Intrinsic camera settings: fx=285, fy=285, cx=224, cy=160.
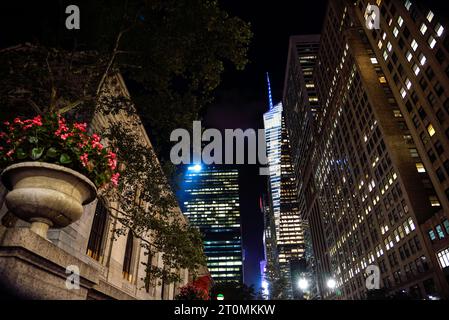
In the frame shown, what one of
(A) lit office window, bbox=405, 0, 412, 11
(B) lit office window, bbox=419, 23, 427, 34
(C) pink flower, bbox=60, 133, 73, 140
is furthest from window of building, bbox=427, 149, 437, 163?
(C) pink flower, bbox=60, 133, 73, 140

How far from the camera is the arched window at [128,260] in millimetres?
20281

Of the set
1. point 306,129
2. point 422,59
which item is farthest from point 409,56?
point 306,129

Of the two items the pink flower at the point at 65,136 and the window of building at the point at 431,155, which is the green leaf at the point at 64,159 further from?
the window of building at the point at 431,155

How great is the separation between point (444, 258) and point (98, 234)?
56024 mm

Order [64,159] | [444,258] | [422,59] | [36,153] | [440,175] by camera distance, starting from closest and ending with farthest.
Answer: [36,153]
[64,159]
[444,258]
[440,175]
[422,59]

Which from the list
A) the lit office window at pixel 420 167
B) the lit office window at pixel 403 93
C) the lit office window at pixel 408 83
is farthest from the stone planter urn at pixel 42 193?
the lit office window at pixel 403 93

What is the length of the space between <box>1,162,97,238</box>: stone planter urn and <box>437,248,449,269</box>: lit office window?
198ft

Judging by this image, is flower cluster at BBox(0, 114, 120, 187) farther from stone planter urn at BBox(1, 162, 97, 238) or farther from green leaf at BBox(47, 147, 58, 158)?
stone planter urn at BBox(1, 162, 97, 238)

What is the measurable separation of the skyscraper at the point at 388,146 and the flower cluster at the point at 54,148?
60.0 m

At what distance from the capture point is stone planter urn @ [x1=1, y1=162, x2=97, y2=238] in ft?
12.9

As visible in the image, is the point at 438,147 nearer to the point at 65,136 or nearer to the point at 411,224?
the point at 411,224

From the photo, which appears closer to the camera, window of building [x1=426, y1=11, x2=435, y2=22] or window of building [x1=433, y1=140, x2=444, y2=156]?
window of building [x1=433, y1=140, x2=444, y2=156]

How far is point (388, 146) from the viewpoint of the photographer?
64.4 metres

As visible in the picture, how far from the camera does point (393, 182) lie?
62.4 metres
